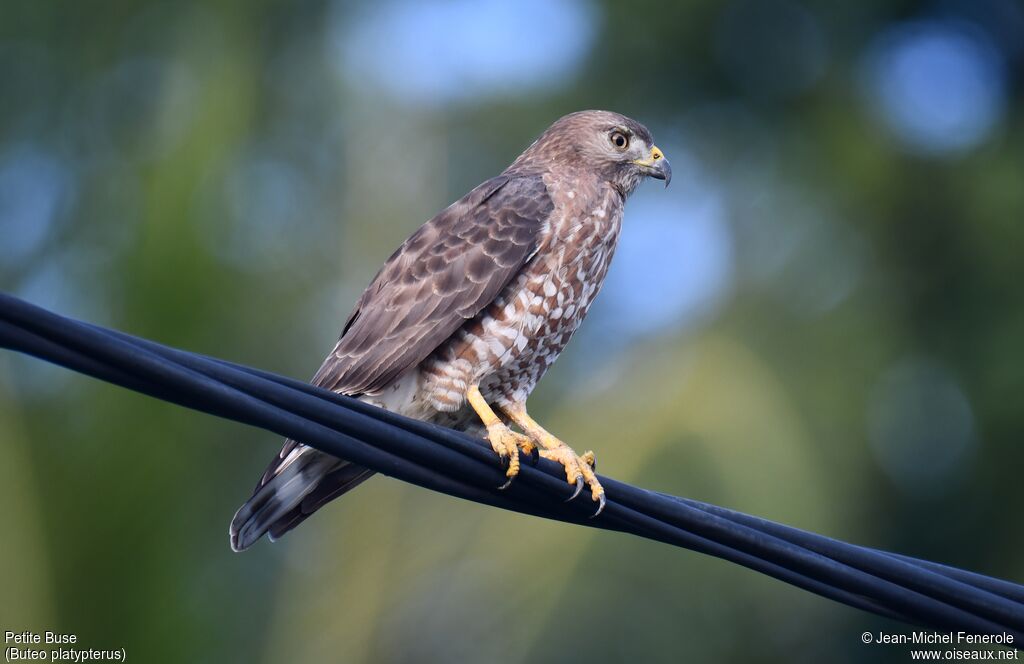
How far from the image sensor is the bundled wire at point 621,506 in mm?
2676

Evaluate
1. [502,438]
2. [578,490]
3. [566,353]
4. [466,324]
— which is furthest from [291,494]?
[566,353]

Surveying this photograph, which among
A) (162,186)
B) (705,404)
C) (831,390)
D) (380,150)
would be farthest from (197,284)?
(831,390)

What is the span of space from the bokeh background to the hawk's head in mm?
2011

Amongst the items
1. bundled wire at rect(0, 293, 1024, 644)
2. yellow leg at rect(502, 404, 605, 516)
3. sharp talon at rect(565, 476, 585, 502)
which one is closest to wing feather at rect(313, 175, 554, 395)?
yellow leg at rect(502, 404, 605, 516)

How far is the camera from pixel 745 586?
9.30m

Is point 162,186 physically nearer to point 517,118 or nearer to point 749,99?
point 517,118

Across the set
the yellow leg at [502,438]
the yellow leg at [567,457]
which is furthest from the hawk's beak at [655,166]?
the yellow leg at [502,438]

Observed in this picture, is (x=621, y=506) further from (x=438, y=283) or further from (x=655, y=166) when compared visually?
(x=655, y=166)

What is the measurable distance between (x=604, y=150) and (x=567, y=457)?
1.75 m

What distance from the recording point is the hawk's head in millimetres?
5391

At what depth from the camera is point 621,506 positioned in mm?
3170

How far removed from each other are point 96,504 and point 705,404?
4233mm

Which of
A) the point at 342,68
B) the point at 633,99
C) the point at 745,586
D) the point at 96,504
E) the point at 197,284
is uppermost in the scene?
the point at 633,99

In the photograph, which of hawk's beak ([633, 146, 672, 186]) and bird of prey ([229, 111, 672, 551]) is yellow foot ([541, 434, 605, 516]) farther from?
hawk's beak ([633, 146, 672, 186])
